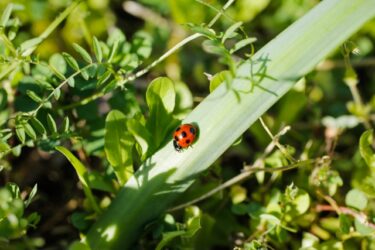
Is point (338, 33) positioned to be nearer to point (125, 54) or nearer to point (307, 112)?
point (125, 54)

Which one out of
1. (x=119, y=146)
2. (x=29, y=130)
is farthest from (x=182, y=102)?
(x=29, y=130)

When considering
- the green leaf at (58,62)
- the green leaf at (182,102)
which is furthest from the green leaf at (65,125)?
the green leaf at (182,102)

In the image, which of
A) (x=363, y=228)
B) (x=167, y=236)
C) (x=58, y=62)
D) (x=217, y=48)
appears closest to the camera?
(x=217, y=48)

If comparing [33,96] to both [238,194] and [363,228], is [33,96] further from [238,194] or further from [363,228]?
[363,228]

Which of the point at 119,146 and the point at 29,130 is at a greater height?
the point at 29,130

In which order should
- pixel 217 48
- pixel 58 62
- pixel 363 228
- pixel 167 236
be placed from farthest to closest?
pixel 58 62, pixel 363 228, pixel 167 236, pixel 217 48

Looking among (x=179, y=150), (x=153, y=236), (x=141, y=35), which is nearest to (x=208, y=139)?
(x=179, y=150)

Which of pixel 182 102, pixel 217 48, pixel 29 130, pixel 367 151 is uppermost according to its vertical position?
pixel 29 130
